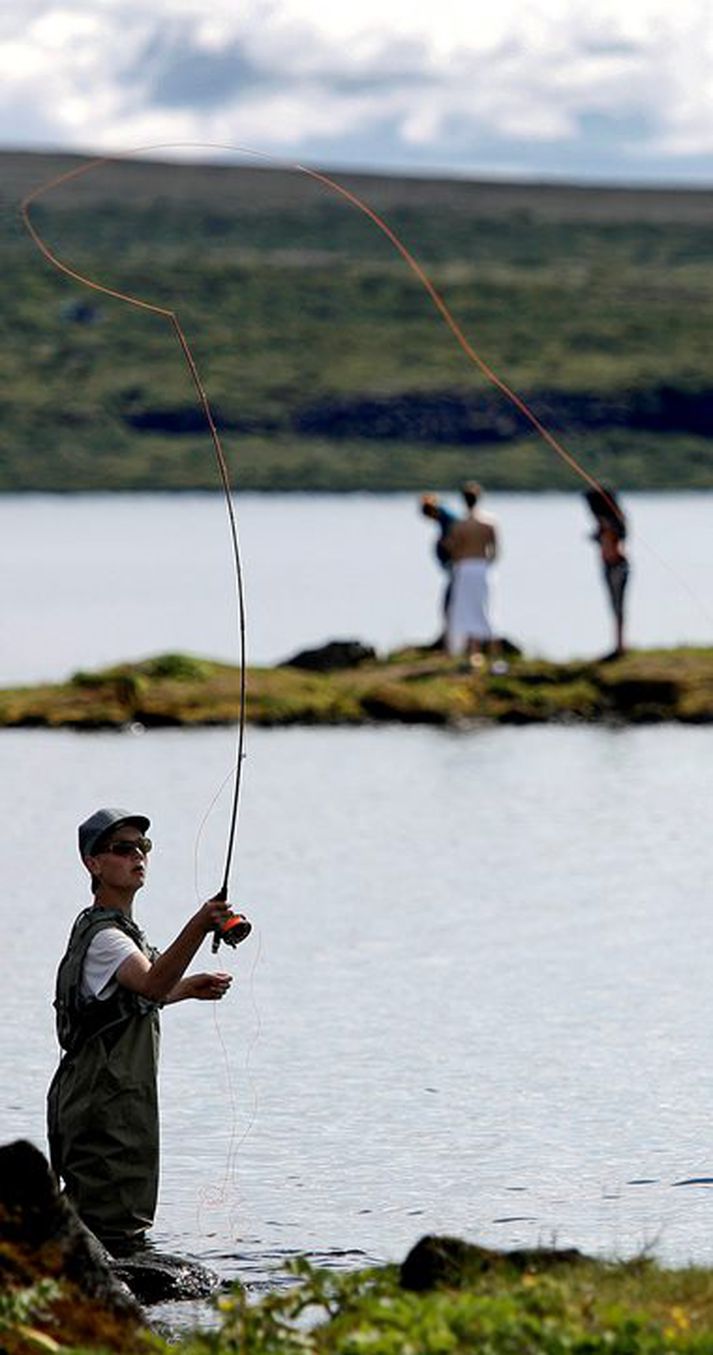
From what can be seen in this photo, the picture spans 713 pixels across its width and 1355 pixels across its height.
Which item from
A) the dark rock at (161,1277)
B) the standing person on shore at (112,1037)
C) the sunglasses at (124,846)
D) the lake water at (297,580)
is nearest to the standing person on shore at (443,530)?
the lake water at (297,580)

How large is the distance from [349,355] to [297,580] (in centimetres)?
9379

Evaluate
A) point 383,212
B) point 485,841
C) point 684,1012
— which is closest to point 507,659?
point 485,841

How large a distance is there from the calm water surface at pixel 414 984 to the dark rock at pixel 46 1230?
2.38m

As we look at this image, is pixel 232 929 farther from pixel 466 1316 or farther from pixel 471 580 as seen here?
pixel 471 580

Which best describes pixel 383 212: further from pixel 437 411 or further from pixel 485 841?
pixel 485 841

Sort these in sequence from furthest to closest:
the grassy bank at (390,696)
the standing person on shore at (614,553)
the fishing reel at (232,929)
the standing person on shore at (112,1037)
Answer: the standing person on shore at (614,553) → the grassy bank at (390,696) → the standing person on shore at (112,1037) → the fishing reel at (232,929)

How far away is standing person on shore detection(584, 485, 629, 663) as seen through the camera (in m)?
30.1

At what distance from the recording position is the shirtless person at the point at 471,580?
99.7 feet

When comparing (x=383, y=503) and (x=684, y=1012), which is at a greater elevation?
(x=383, y=503)

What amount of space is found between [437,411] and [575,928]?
143 m

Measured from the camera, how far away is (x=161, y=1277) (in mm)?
10109

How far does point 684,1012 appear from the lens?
52.5ft

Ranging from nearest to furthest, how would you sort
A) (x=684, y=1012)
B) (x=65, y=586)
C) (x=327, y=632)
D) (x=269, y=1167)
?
1. (x=269, y=1167)
2. (x=684, y=1012)
3. (x=327, y=632)
4. (x=65, y=586)

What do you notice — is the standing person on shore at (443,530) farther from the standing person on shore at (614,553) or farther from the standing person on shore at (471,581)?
the standing person on shore at (614,553)
